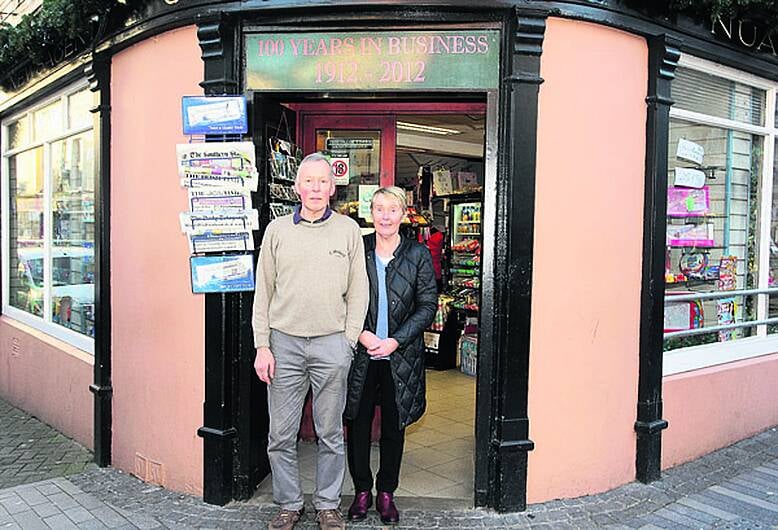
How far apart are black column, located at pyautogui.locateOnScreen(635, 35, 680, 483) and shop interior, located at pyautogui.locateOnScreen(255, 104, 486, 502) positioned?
1129 mm

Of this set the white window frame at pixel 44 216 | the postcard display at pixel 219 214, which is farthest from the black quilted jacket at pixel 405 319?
the white window frame at pixel 44 216

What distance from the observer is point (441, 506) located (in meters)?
4.13

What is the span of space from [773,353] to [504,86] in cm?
375

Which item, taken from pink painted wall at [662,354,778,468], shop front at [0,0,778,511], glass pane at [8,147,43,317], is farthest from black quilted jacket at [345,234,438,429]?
glass pane at [8,147,43,317]

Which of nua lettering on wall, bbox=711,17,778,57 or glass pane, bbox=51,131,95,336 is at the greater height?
nua lettering on wall, bbox=711,17,778,57

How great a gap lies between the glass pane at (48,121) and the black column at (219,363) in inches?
110

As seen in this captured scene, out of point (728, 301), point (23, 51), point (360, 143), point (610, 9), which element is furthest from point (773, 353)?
point (23, 51)

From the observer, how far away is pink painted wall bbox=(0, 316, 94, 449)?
18.0ft

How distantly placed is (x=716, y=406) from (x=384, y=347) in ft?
9.64

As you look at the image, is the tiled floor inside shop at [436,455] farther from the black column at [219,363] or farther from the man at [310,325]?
the man at [310,325]

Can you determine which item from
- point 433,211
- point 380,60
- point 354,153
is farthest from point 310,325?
point 433,211

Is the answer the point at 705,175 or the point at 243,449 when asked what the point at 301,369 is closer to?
the point at 243,449

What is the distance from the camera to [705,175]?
5.28 m

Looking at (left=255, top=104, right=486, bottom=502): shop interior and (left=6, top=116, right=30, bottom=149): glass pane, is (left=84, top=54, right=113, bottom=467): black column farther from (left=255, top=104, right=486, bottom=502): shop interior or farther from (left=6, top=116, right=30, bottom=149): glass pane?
(left=6, top=116, right=30, bottom=149): glass pane
